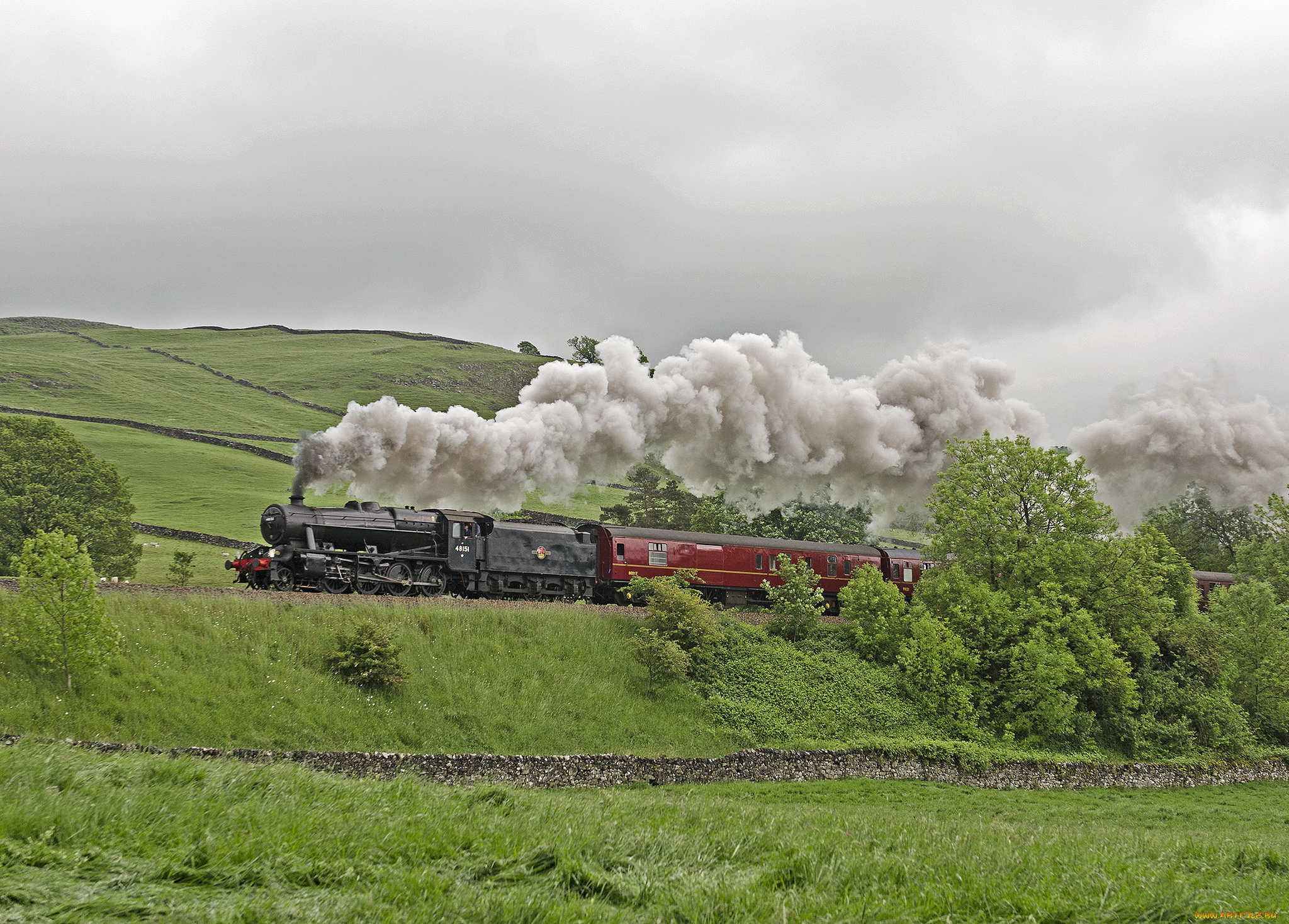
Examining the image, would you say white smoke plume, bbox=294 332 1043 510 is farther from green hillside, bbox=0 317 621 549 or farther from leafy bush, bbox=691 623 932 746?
green hillside, bbox=0 317 621 549

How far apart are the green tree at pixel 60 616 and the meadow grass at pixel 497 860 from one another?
1159 cm

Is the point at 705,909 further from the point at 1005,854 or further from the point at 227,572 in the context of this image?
the point at 227,572

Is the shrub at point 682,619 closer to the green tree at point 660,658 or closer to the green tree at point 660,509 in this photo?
the green tree at point 660,658

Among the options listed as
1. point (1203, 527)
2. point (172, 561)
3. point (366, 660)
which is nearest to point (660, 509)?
point (172, 561)

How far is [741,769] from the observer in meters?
23.4

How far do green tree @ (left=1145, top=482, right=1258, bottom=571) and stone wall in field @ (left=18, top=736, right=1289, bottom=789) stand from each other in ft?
120

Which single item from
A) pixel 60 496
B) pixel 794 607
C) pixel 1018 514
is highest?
pixel 1018 514

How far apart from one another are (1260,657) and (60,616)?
43800mm

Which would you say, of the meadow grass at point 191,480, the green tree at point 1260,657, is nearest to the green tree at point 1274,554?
the green tree at point 1260,657

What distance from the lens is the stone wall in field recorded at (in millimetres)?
17938

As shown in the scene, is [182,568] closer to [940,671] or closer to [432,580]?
[432,580]

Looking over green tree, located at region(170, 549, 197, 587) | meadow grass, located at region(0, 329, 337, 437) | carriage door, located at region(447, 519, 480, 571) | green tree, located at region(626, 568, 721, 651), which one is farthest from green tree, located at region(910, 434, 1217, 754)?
meadow grass, located at region(0, 329, 337, 437)

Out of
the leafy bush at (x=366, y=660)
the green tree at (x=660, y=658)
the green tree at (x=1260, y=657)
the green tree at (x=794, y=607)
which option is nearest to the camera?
the leafy bush at (x=366, y=660)

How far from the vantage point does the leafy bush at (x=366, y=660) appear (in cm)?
2311
